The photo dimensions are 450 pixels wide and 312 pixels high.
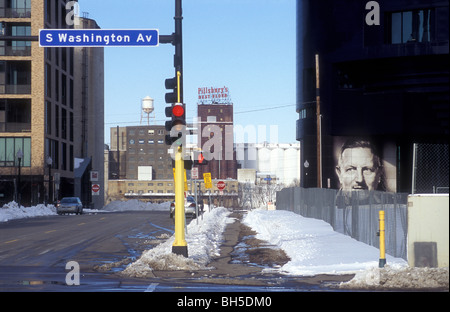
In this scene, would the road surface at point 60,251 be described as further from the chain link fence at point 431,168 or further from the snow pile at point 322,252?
the chain link fence at point 431,168

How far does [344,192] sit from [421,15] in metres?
29.7

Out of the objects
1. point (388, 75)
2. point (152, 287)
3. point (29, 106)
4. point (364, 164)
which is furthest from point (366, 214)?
point (29, 106)

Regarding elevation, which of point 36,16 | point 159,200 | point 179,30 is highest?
point 36,16

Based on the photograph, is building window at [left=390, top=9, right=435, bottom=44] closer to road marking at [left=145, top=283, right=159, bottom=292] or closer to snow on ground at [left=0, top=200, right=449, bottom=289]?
snow on ground at [left=0, top=200, right=449, bottom=289]

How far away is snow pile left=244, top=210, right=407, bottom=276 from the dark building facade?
2083 centimetres

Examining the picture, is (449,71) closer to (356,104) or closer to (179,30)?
(356,104)

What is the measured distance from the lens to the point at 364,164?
65.3 m

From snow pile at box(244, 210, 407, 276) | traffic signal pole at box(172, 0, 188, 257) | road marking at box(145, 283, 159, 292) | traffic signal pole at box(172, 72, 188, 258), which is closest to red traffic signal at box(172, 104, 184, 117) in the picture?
traffic signal pole at box(172, 0, 188, 257)

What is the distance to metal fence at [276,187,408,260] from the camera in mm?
18703

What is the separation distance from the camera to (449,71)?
166 feet

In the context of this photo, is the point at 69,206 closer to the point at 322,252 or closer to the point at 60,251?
the point at 60,251

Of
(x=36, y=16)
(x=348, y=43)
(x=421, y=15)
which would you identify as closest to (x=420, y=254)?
(x=421, y=15)

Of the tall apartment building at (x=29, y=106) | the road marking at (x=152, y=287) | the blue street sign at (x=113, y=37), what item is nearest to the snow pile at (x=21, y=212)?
the tall apartment building at (x=29, y=106)

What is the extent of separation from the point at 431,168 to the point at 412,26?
11.3 m
